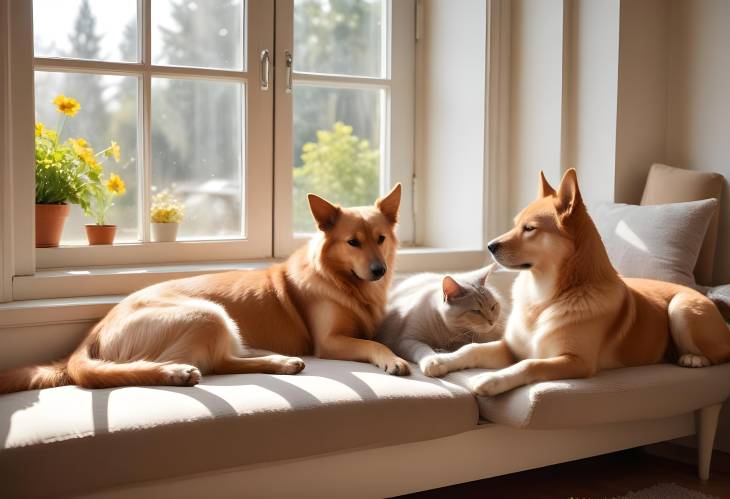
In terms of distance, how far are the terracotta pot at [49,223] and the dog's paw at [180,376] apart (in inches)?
38.8

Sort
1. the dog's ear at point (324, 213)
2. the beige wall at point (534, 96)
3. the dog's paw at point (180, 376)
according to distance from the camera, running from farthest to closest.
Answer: the beige wall at point (534, 96)
the dog's ear at point (324, 213)
the dog's paw at point (180, 376)

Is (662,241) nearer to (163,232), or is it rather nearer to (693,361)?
(693,361)

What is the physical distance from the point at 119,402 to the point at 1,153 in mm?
1023

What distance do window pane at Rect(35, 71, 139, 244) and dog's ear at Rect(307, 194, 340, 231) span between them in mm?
896

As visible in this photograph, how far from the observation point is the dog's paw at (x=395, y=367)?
213 centimetres

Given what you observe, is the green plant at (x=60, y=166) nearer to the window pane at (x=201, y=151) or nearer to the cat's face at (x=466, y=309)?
the window pane at (x=201, y=151)

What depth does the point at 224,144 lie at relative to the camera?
3061 millimetres

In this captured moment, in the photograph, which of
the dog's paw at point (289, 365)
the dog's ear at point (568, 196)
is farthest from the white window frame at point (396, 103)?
the dog's ear at point (568, 196)

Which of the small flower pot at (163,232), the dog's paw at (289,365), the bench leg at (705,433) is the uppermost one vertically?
the small flower pot at (163,232)

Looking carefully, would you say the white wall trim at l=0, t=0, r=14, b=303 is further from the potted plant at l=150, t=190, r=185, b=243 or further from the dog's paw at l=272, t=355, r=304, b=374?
the dog's paw at l=272, t=355, r=304, b=374

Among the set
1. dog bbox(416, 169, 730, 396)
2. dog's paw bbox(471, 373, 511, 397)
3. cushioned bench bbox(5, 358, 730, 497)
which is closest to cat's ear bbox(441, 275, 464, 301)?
dog bbox(416, 169, 730, 396)

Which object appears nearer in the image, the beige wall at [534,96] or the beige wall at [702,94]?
the beige wall at [702,94]

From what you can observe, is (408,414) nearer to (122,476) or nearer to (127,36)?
(122,476)

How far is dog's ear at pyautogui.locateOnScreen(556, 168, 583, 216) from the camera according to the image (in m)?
2.08
